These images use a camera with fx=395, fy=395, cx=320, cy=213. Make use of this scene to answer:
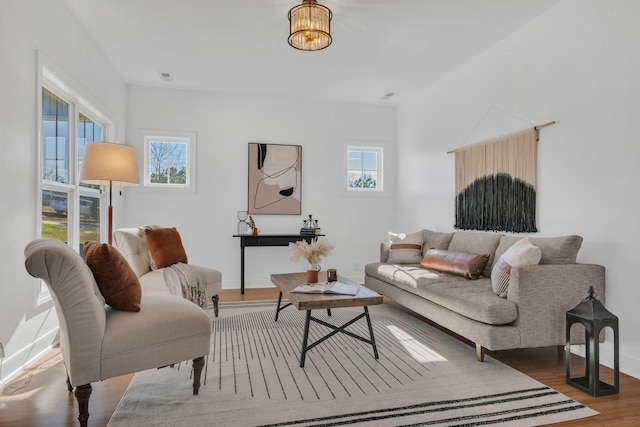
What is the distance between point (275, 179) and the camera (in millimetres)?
5750

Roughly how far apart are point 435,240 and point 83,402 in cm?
370

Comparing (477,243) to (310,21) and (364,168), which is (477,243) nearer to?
(310,21)

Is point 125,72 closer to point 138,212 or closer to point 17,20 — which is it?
point 138,212

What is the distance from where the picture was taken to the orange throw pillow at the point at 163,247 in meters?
3.58

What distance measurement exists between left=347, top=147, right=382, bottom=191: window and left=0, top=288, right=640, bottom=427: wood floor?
3.67 metres

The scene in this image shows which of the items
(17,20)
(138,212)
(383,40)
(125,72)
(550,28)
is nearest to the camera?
(17,20)

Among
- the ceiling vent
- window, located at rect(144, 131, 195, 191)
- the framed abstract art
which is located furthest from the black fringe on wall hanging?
the ceiling vent

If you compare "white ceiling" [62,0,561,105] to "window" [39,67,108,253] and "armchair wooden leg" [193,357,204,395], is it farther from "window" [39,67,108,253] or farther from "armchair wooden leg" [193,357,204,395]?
"armchair wooden leg" [193,357,204,395]

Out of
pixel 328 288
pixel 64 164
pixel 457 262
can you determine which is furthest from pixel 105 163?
pixel 457 262

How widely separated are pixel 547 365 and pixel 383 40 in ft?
10.3

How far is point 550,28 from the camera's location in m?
3.37

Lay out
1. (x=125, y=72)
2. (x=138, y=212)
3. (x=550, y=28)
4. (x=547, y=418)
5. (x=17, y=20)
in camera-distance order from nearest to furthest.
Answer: (x=547, y=418)
(x=17, y=20)
(x=550, y=28)
(x=125, y=72)
(x=138, y=212)

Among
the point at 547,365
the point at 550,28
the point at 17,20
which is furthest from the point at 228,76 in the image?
the point at 547,365

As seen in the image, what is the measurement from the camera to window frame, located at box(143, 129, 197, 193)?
212 inches
